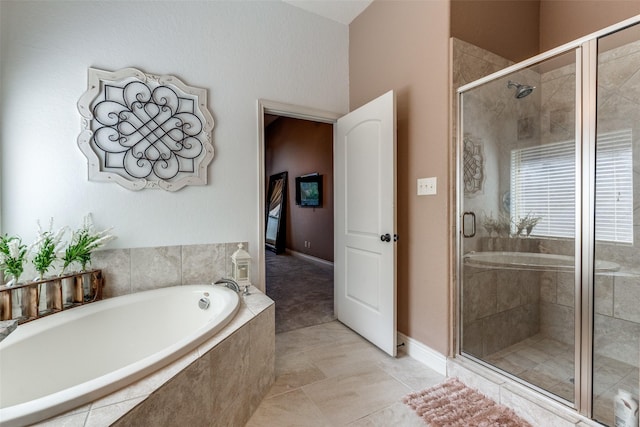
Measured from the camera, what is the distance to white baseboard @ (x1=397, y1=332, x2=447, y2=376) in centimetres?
195

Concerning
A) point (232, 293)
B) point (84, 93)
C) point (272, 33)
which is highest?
point (272, 33)

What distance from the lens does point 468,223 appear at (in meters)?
1.97

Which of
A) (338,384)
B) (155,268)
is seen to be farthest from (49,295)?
(338,384)

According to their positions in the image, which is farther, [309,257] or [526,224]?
[309,257]

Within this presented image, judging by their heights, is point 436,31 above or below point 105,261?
above

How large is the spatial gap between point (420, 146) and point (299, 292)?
247 cm

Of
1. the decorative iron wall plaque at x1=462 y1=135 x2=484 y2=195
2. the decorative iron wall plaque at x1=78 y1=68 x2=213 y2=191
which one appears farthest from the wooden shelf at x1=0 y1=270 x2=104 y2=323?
the decorative iron wall plaque at x1=462 y1=135 x2=484 y2=195

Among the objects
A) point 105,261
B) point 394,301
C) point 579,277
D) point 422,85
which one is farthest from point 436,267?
point 105,261

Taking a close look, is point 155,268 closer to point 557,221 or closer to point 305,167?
point 557,221

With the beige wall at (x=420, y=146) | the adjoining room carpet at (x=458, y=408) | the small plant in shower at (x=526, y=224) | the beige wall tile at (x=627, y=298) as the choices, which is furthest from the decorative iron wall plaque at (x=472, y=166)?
the adjoining room carpet at (x=458, y=408)

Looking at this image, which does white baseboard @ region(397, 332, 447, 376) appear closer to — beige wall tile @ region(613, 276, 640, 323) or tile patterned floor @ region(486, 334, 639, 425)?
tile patterned floor @ region(486, 334, 639, 425)

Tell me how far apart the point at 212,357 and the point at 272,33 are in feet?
8.42

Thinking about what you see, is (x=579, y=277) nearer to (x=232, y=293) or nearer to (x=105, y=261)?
(x=232, y=293)

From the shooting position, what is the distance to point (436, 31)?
6.36 ft
